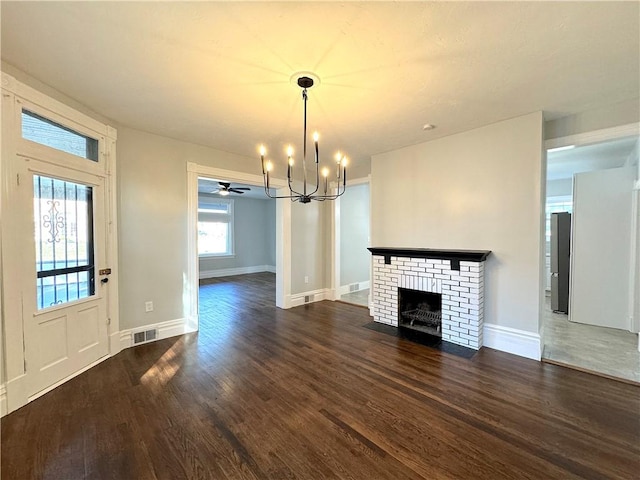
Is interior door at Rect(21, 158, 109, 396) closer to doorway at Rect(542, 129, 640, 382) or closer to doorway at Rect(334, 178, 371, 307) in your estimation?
doorway at Rect(334, 178, 371, 307)

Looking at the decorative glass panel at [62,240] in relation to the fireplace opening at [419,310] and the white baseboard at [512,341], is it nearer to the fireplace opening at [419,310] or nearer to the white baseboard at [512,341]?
the fireplace opening at [419,310]

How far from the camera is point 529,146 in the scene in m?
2.98

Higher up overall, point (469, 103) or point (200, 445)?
point (469, 103)

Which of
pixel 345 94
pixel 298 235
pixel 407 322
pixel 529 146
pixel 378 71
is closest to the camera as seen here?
pixel 378 71

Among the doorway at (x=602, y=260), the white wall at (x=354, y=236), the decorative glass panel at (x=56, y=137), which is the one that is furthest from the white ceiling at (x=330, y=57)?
the white wall at (x=354, y=236)

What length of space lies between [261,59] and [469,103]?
2.13 m

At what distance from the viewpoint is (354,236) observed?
6488 mm

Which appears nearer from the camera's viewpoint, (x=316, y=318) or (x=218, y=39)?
(x=218, y=39)

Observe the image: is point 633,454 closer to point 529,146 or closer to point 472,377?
point 472,377

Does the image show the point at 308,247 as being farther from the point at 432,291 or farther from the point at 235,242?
the point at 235,242

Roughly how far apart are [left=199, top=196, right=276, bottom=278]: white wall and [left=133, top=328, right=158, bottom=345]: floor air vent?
5.34 meters

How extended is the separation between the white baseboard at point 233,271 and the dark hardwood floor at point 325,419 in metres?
5.62

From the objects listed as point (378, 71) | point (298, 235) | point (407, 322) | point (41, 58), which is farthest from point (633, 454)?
point (41, 58)

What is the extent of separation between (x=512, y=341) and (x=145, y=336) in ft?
15.2
